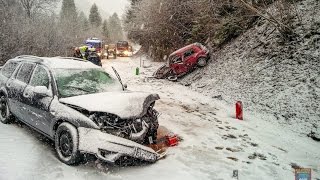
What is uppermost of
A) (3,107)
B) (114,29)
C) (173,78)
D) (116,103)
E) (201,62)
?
(114,29)

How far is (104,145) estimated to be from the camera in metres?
5.09

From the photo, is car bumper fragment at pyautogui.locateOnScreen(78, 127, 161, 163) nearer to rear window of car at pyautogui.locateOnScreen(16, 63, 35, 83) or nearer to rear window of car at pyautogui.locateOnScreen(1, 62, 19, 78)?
rear window of car at pyautogui.locateOnScreen(16, 63, 35, 83)

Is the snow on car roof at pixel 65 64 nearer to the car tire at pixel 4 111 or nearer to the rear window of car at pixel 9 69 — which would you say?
the rear window of car at pixel 9 69

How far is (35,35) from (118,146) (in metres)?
19.1

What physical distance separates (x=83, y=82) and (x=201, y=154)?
9.92ft

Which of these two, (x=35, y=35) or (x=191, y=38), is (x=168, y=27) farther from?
(x=35, y=35)

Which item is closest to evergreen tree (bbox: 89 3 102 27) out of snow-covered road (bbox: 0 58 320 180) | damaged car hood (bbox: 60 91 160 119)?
snow-covered road (bbox: 0 58 320 180)

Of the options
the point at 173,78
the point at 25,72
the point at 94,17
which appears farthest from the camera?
the point at 94,17

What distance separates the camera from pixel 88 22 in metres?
77.1

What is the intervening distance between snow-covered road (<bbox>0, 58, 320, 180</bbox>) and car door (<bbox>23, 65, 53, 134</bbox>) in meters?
0.51

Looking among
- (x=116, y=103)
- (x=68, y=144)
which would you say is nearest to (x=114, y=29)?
(x=116, y=103)

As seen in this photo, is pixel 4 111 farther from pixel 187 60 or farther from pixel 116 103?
pixel 187 60

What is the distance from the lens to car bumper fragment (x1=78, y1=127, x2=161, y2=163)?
509 cm

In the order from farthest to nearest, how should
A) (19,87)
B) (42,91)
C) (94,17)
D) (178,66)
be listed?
(94,17)
(178,66)
(19,87)
(42,91)
